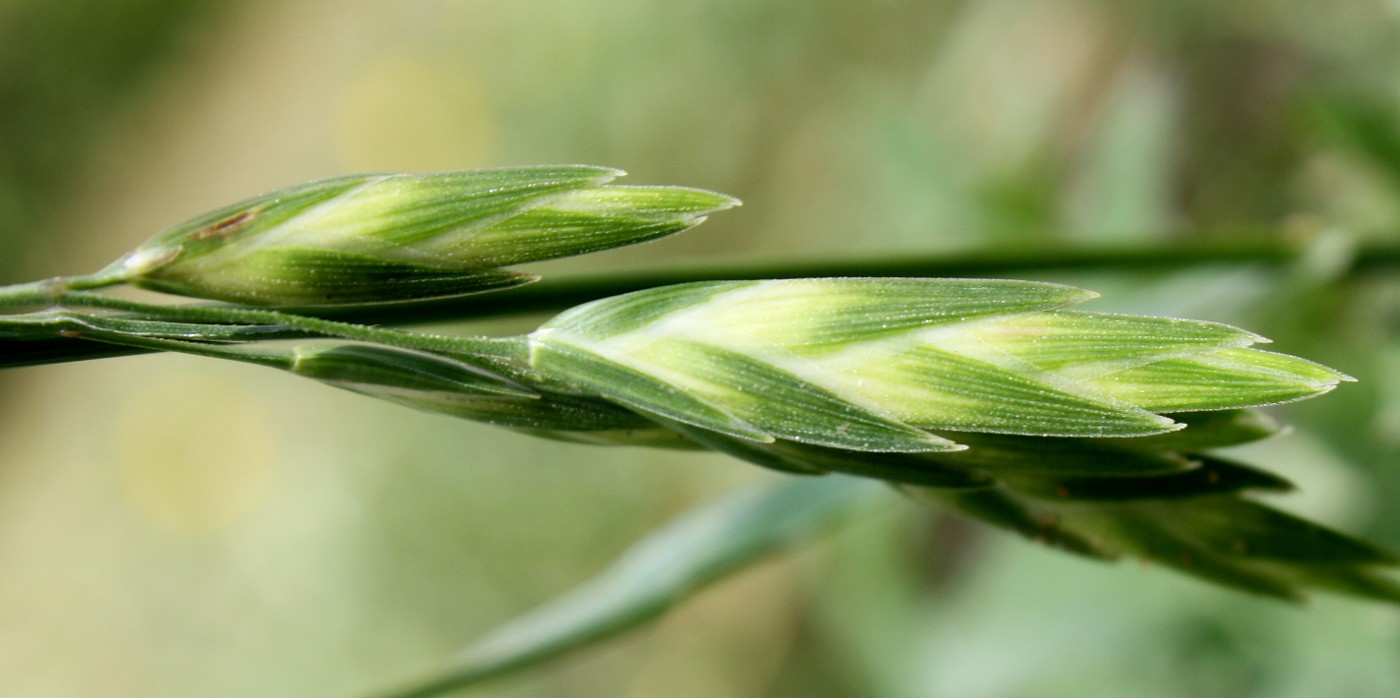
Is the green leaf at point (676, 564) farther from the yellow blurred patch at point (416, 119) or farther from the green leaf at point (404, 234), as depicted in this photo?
the yellow blurred patch at point (416, 119)

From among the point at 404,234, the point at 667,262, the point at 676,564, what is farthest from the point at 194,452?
the point at 404,234

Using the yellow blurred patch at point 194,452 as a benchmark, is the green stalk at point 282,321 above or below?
above

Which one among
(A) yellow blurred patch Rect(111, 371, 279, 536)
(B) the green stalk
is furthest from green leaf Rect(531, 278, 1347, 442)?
(A) yellow blurred patch Rect(111, 371, 279, 536)

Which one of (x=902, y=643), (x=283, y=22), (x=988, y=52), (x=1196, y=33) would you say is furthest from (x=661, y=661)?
(x=283, y=22)

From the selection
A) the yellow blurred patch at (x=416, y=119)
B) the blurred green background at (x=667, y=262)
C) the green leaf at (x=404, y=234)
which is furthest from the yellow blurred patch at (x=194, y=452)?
the green leaf at (x=404, y=234)

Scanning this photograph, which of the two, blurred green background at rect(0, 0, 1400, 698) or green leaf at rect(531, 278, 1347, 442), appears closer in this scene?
green leaf at rect(531, 278, 1347, 442)

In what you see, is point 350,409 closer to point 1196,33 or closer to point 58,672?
point 58,672

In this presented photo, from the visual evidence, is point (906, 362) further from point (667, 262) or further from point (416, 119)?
point (416, 119)

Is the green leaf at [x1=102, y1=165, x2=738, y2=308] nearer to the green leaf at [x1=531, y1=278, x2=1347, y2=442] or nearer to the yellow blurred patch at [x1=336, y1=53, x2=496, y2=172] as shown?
the green leaf at [x1=531, y1=278, x2=1347, y2=442]

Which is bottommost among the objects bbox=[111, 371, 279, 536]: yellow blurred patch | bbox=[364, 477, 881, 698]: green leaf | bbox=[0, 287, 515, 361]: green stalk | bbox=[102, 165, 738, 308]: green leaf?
bbox=[111, 371, 279, 536]: yellow blurred patch
